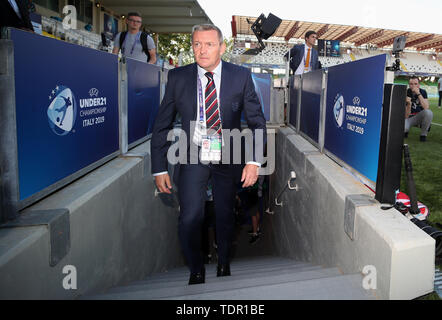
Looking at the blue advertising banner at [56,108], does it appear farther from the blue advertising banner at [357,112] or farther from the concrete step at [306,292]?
the blue advertising banner at [357,112]

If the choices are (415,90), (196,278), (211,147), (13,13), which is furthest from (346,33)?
(13,13)

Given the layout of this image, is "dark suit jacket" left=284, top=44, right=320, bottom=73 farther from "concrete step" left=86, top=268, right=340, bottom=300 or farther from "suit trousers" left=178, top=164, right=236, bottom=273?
"concrete step" left=86, top=268, right=340, bottom=300

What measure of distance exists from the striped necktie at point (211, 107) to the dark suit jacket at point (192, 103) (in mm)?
43

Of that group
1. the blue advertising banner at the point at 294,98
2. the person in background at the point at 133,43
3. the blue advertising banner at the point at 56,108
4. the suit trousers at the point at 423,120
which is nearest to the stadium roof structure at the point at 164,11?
the suit trousers at the point at 423,120

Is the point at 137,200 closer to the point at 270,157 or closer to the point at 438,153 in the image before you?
the point at 270,157

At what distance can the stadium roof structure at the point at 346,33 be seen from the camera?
123ft

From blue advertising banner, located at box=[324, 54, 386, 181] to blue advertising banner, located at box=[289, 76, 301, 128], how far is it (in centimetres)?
235

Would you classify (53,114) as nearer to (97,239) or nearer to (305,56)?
(97,239)

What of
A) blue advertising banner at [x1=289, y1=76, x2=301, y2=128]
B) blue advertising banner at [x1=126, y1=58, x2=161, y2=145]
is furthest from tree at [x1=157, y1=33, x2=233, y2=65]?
blue advertising banner at [x1=126, y1=58, x2=161, y2=145]

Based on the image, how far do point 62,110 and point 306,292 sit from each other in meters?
1.79

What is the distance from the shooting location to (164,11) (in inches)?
675

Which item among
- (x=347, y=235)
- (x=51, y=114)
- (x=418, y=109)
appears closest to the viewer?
(x=51, y=114)
